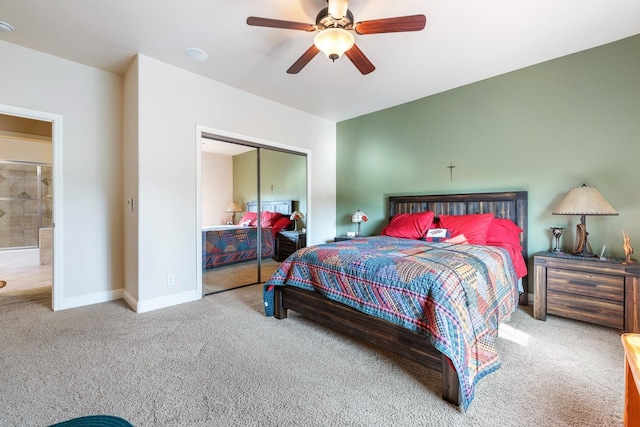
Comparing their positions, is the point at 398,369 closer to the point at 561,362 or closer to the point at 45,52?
the point at 561,362

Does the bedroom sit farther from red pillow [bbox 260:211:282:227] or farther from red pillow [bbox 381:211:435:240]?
red pillow [bbox 260:211:282:227]

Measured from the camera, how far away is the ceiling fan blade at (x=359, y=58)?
92.3 inches

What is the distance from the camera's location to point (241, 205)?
413cm

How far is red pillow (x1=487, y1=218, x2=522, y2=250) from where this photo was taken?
3092 mm

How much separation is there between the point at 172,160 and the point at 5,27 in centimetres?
173

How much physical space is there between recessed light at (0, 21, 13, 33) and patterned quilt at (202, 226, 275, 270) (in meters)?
2.58

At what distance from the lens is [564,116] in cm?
310

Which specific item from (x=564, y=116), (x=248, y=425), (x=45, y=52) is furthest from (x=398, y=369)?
(x=45, y=52)

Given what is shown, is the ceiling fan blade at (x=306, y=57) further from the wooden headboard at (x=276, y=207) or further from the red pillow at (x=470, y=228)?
the red pillow at (x=470, y=228)

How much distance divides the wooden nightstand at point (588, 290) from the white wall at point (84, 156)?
4805mm

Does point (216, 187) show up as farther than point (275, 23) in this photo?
Yes

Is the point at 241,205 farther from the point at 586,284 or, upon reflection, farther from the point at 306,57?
the point at 586,284

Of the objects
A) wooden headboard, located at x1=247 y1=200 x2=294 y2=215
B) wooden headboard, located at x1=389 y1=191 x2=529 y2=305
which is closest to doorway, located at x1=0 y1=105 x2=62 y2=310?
wooden headboard, located at x1=247 y1=200 x2=294 y2=215

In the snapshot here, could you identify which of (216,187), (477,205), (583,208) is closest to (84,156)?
(216,187)
